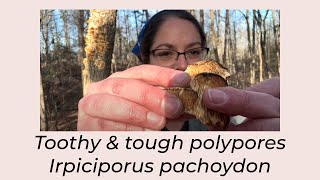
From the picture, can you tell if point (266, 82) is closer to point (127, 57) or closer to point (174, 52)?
point (174, 52)

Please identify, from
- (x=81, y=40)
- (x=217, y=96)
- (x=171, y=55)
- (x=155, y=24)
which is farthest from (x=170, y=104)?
(x=81, y=40)

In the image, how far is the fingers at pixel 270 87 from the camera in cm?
143

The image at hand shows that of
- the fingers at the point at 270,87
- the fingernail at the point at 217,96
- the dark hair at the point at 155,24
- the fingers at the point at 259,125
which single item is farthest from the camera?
the dark hair at the point at 155,24

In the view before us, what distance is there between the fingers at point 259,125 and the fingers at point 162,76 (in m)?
0.30

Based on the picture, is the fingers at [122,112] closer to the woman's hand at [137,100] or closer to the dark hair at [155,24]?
the woman's hand at [137,100]

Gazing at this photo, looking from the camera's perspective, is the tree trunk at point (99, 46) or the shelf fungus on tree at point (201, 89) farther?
the tree trunk at point (99, 46)

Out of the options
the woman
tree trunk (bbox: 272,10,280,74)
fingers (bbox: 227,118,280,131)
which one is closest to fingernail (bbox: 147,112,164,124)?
the woman

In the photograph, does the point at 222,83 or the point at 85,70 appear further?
the point at 85,70

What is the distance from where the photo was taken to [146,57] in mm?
1559

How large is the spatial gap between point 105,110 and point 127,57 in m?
0.39

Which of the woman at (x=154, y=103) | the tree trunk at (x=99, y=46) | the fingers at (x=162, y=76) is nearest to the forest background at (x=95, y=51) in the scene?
the tree trunk at (x=99, y=46)

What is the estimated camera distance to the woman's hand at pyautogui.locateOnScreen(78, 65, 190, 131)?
1.20m

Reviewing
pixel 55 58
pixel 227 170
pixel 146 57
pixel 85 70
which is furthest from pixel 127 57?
pixel 227 170

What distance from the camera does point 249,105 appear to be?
47.3 inches
